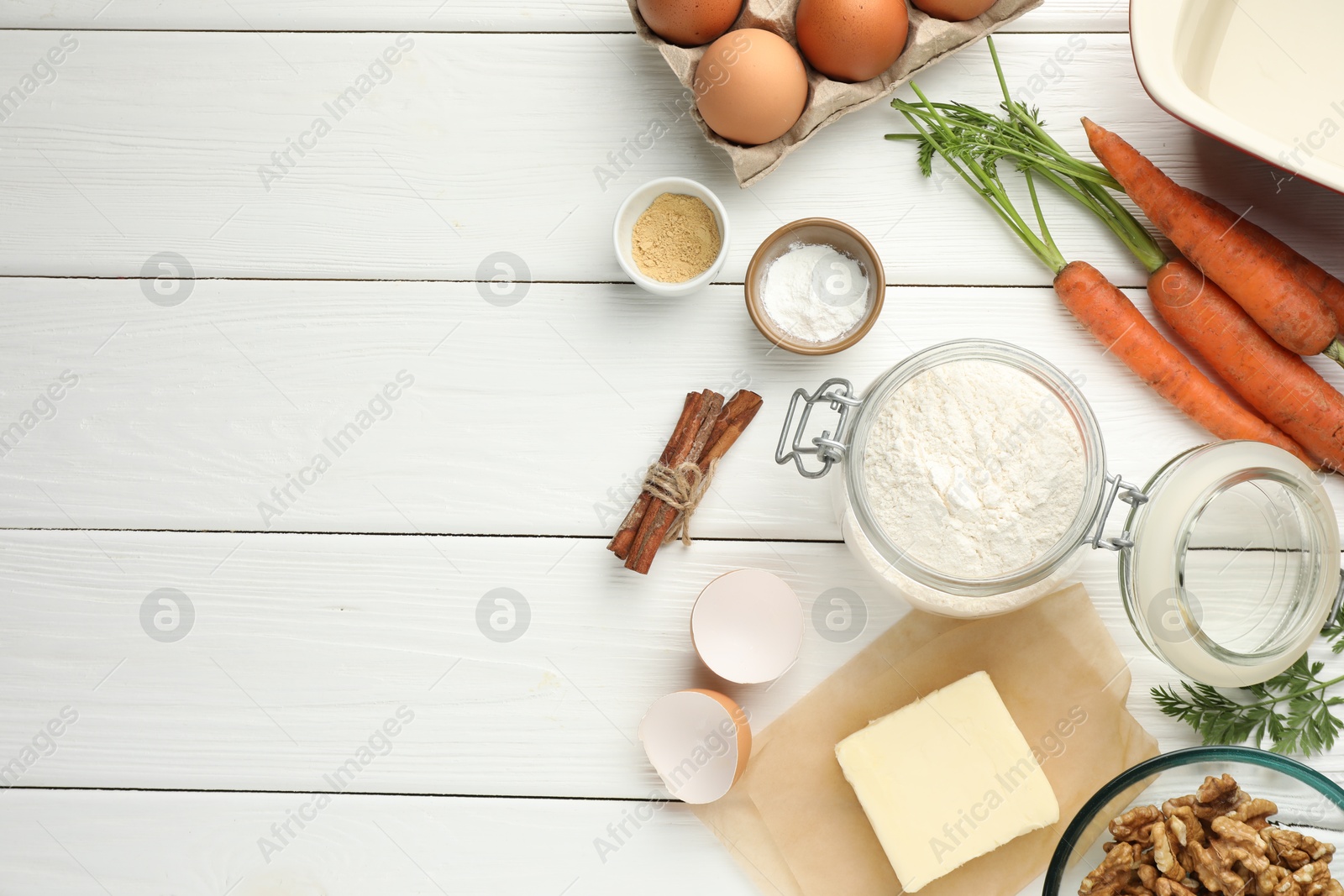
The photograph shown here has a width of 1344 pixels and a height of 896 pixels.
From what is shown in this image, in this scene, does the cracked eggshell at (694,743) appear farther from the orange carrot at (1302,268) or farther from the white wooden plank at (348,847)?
the orange carrot at (1302,268)

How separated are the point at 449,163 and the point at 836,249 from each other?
0.53 metres

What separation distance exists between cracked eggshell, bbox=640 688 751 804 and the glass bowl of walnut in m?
0.38

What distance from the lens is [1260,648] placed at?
867mm

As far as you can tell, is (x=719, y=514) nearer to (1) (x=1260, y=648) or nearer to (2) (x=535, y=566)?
(2) (x=535, y=566)

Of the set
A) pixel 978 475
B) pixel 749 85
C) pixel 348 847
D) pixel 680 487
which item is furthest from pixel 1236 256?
pixel 348 847

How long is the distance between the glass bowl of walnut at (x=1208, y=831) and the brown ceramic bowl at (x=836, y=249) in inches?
23.3

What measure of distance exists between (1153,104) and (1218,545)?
0.59m

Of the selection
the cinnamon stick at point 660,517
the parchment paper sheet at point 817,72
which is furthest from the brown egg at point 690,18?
the cinnamon stick at point 660,517

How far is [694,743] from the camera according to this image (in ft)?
3.47

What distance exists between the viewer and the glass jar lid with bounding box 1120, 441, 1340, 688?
2.75ft

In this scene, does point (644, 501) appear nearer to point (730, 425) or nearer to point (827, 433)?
point (730, 425)

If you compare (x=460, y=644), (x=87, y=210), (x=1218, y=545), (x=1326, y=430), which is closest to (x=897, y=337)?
(x=1218, y=545)

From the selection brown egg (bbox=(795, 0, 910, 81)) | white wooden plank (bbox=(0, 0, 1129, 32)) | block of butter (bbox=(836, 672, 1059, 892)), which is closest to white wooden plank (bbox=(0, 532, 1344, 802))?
block of butter (bbox=(836, 672, 1059, 892))

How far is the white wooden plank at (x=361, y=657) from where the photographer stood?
43.4 inches
